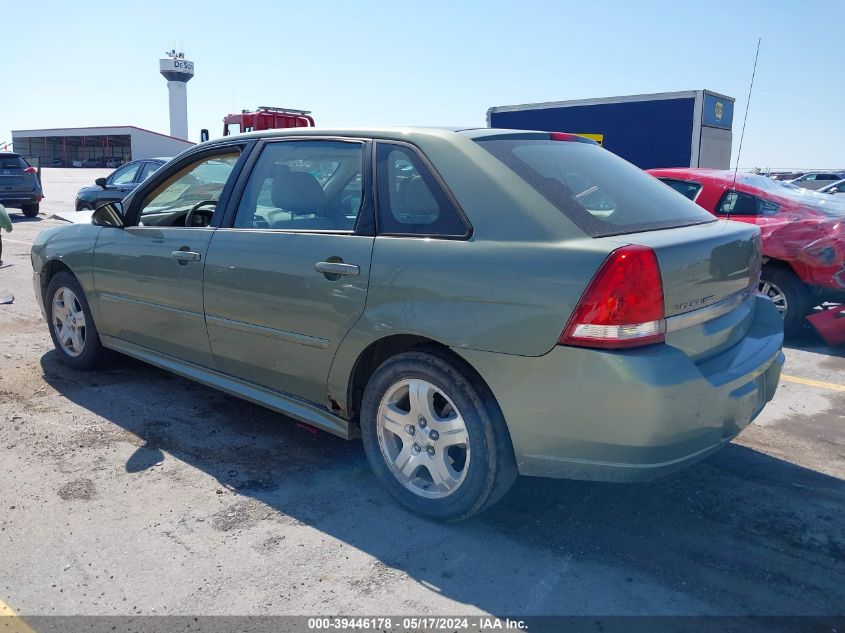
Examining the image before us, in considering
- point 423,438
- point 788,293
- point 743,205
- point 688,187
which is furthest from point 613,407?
point 688,187

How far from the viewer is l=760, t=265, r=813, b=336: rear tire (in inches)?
261

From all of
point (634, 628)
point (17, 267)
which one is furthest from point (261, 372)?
point (17, 267)

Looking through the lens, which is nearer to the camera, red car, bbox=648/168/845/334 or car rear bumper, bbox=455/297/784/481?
car rear bumper, bbox=455/297/784/481

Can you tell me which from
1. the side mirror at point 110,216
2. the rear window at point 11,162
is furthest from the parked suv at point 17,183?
the side mirror at point 110,216

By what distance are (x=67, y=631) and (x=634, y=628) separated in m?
1.94

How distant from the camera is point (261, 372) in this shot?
3842 millimetres

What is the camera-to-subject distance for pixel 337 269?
3.34m

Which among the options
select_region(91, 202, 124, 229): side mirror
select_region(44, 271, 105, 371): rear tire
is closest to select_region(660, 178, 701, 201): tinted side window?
select_region(91, 202, 124, 229): side mirror

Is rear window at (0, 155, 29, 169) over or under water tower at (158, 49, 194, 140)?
under

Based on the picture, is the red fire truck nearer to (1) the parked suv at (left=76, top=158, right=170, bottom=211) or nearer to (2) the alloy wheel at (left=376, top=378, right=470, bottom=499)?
A: (1) the parked suv at (left=76, top=158, right=170, bottom=211)

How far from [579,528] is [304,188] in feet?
6.99

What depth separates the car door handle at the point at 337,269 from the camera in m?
3.29

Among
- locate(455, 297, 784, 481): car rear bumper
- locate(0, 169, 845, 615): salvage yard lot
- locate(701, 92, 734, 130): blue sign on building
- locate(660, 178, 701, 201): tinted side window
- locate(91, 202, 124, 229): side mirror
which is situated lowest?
locate(0, 169, 845, 615): salvage yard lot

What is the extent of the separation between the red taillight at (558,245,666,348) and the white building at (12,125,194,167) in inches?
2020
